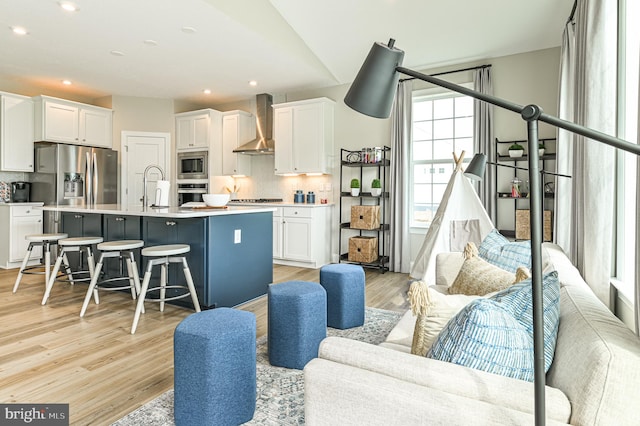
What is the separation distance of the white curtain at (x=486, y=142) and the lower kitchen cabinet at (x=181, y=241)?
133 inches

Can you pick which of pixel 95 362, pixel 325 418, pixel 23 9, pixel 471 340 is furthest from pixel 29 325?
pixel 471 340

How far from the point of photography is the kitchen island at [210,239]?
3.42m

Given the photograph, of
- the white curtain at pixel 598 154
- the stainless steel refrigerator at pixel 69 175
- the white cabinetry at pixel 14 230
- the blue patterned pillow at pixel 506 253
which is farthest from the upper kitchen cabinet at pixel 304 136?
the white curtain at pixel 598 154

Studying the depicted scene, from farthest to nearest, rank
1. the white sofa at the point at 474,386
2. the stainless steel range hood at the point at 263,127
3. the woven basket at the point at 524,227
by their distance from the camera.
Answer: the stainless steel range hood at the point at 263,127 < the woven basket at the point at 524,227 < the white sofa at the point at 474,386

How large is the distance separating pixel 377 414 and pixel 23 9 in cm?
466

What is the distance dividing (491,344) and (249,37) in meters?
4.21

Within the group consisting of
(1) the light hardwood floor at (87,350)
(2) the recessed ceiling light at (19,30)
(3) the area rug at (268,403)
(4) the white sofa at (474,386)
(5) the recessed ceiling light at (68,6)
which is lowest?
(3) the area rug at (268,403)

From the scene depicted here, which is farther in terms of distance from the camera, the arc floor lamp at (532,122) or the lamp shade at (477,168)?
the lamp shade at (477,168)

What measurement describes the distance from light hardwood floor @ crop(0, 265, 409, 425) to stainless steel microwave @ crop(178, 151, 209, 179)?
296 centimetres

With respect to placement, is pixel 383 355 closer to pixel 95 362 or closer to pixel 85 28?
pixel 95 362

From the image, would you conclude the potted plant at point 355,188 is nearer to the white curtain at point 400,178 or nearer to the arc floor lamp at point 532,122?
the white curtain at point 400,178

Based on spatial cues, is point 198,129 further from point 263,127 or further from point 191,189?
point 263,127

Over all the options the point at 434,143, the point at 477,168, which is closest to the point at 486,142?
the point at 434,143

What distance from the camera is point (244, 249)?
12.5 ft
